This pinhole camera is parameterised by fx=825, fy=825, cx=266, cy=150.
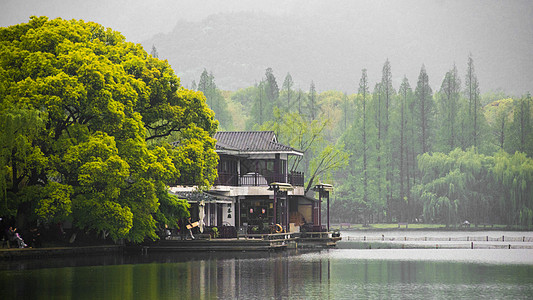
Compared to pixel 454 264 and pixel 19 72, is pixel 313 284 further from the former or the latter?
pixel 19 72

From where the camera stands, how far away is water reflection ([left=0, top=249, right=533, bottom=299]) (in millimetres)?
26406

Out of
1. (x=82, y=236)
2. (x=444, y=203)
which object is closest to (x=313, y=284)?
(x=82, y=236)

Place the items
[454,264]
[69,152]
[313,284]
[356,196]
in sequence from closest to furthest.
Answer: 1. [313,284]
2. [454,264]
3. [69,152]
4. [356,196]

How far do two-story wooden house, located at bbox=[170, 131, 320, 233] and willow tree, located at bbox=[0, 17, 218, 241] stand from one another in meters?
13.1

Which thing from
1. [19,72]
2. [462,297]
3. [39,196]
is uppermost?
[19,72]

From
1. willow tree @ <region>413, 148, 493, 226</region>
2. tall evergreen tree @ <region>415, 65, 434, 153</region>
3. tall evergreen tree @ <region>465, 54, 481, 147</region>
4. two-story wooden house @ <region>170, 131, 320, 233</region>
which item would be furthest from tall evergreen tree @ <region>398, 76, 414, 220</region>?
two-story wooden house @ <region>170, 131, 320, 233</region>

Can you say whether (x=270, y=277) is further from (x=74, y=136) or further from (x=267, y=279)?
(x=74, y=136)

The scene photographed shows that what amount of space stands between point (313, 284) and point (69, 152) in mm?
19508

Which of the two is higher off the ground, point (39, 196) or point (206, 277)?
point (39, 196)

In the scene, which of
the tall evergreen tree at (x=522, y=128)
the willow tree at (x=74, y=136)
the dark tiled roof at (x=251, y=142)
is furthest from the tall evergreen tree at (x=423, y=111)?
the willow tree at (x=74, y=136)

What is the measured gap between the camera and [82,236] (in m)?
52.7

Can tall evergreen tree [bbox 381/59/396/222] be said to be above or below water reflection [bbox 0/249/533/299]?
above

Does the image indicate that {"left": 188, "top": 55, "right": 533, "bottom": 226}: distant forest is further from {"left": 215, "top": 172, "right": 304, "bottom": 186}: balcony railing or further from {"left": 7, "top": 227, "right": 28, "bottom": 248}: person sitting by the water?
{"left": 7, "top": 227, "right": 28, "bottom": 248}: person sitting by the water

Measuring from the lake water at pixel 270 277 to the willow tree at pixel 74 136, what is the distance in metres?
3.08
